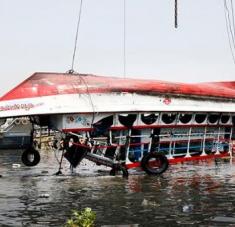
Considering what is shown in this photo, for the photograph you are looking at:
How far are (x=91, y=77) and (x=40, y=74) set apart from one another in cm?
207

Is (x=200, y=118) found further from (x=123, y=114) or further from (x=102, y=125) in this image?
(x=102, y=125)

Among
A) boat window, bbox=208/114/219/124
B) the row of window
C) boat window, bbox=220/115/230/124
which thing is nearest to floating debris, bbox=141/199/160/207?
the row of window

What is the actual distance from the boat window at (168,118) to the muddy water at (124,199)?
234 centimetres

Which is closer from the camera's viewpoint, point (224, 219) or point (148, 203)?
point (224, 219)

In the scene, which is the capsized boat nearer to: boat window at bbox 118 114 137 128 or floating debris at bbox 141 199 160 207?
boat window at bbox 118 114 137 128

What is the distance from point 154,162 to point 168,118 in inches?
76.6

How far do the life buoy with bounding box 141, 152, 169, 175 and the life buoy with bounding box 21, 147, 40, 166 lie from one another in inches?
195

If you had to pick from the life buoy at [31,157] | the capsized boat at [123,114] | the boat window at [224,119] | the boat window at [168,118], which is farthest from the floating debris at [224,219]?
the life buoy at [31,157]

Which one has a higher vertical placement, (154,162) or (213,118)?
(213,118)

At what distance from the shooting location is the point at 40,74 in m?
21.1

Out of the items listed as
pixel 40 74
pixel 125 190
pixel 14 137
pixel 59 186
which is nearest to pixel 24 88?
pixel 40 74

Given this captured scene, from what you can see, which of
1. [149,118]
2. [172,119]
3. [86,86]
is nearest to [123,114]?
[149,118]

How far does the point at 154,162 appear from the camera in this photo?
22.6 m

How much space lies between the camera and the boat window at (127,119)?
71.4ft
